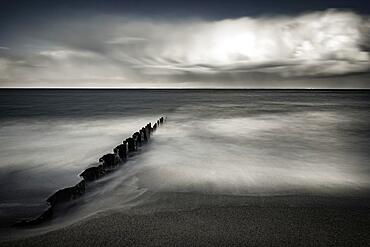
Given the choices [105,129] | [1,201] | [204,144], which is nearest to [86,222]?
[1,201]

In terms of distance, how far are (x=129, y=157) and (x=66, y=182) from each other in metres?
2.90

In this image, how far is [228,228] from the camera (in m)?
4.73

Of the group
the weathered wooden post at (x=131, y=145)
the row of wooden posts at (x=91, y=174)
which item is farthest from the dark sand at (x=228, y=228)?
the weathered wooden post at (x=131, y=145)

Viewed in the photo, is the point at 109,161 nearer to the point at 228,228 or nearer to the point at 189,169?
the point at 189,169

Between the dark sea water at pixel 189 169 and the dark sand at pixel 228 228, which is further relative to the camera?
the dark sea water at pixel 189 169

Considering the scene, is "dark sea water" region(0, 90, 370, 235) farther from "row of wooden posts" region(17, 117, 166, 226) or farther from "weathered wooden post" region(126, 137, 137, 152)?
"weathered wooden post" region(126, 137, 137, 152)

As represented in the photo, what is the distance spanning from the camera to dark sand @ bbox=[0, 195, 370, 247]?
4.34 m

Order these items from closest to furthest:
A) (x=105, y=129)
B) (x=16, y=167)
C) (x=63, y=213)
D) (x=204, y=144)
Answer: (x=63, y=213) → (x=16, y=167) → (x=204, y=144) → (x=105, y=129)

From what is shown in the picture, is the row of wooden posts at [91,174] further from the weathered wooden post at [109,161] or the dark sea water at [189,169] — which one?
the dark sea water at [189,169]

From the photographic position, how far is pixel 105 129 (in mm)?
20203

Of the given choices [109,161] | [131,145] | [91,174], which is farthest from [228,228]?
[131,145]

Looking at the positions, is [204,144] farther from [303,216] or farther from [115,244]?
[115,244]

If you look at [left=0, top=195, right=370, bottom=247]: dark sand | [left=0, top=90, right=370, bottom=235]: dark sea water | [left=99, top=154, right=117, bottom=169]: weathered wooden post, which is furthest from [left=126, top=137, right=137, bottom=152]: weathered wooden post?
[left=0, top=195, right=370, bottom=247]: dark sand

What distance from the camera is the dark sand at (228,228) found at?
171 inches
